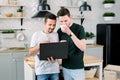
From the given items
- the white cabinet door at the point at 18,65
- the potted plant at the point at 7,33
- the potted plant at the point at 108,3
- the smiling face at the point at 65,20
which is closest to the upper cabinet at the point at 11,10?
the potted plant at the point at 7,33

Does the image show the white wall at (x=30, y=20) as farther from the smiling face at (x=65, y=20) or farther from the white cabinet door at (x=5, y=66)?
the smiling face at (x=65, y=20)

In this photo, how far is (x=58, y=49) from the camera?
252cm

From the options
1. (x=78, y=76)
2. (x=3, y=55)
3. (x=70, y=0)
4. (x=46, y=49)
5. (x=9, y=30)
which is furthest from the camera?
(x=70, y=0)

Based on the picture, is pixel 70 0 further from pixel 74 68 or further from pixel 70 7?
pixel 74 68

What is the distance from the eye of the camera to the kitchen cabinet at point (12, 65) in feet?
14.9

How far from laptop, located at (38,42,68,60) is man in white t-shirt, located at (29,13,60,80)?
0.06 metres

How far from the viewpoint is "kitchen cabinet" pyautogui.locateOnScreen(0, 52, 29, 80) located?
4.54m

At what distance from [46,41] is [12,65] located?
2263mm

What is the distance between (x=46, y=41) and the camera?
8.30ft

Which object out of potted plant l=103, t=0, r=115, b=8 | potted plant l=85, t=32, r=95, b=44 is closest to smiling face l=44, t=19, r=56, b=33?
potted plant l=85, t=32, r=95, b=44

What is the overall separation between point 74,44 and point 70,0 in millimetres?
3013

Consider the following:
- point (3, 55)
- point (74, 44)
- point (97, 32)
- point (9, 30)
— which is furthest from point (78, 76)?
point (97, 32)

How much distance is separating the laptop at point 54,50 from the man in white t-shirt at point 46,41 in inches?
2.3

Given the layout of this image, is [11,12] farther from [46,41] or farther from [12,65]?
[46,41]
